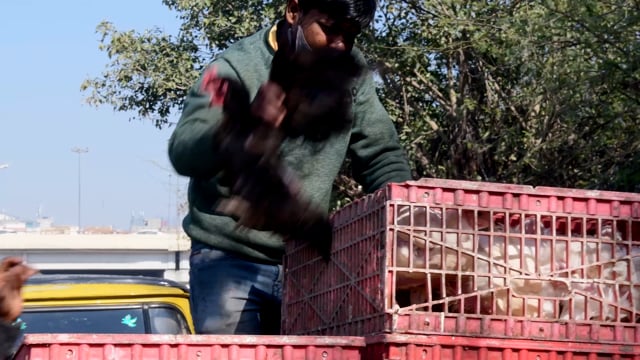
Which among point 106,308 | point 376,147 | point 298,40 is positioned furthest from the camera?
point 106,308

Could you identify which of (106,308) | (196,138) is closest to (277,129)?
(196,138)

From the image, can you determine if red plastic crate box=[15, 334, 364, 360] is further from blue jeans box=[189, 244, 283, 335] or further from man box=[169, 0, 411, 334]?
blue jeans box=[189, 244, 283, 335]

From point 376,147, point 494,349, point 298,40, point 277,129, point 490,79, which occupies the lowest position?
point 494,349

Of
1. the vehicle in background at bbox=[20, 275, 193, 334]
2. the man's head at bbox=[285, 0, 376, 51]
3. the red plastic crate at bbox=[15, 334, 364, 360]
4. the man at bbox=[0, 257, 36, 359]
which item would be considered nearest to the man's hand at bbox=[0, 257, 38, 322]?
the man at bbox=[0, 257, 36, 359]

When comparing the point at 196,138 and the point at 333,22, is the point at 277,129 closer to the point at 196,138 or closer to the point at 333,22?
the point at 196,138

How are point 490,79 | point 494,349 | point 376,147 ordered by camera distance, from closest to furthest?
point 494,349 < point 376,147 < point 490,79

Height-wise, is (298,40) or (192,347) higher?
(298,40)

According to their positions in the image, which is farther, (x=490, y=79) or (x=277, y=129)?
(x=490, y=79)

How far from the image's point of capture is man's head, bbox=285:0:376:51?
344 cm

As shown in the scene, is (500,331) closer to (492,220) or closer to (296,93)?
(492,220)

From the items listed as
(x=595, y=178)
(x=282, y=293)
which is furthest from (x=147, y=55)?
(x=282, y=293)

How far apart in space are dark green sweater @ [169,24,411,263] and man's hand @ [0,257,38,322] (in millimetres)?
564

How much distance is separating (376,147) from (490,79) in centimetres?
1305

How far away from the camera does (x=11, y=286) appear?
9.82ft
